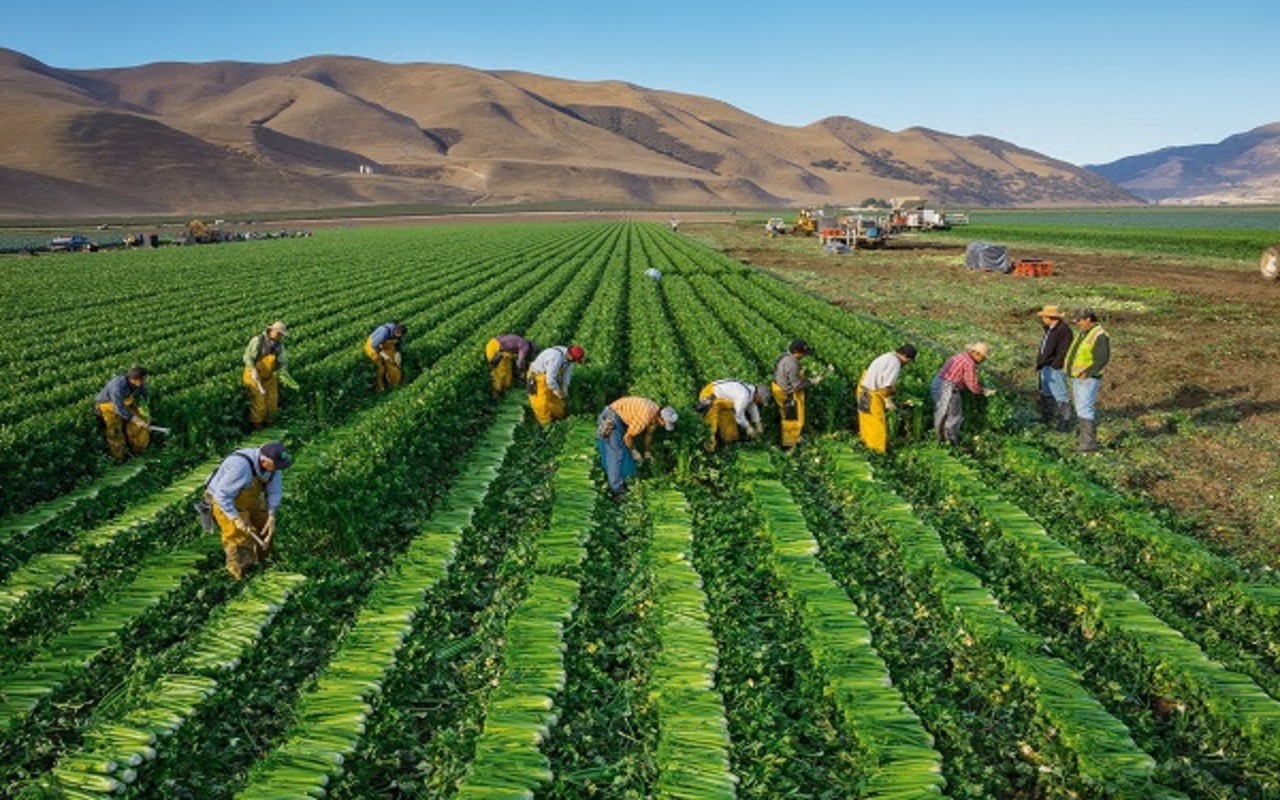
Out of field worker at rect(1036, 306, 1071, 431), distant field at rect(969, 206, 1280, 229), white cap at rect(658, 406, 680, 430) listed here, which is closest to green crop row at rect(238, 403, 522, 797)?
white cap at rect(658, 406, 680, 430)

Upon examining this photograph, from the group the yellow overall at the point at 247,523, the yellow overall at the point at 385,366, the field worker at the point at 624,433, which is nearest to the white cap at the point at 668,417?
the field worker at the point at 624,433

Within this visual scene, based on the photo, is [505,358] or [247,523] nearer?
[247,523]

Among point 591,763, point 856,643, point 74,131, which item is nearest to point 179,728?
point 591,763

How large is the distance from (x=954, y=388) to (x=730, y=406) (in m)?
3.65

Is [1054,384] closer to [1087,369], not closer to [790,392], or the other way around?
[1087,369]

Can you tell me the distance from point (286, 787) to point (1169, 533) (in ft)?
31.3

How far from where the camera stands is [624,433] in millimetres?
11578

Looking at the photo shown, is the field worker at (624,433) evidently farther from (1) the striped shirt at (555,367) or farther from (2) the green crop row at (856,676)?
(1) the striped shirt at (555,367)

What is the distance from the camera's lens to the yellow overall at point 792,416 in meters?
13.2

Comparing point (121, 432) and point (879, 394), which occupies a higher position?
point (879, 394)

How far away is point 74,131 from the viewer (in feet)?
561

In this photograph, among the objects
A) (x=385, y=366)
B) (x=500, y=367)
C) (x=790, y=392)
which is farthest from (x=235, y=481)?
(x=385, y=366)

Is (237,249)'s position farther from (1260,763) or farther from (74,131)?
(74,131)

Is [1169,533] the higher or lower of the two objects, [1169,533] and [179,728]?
the higher
